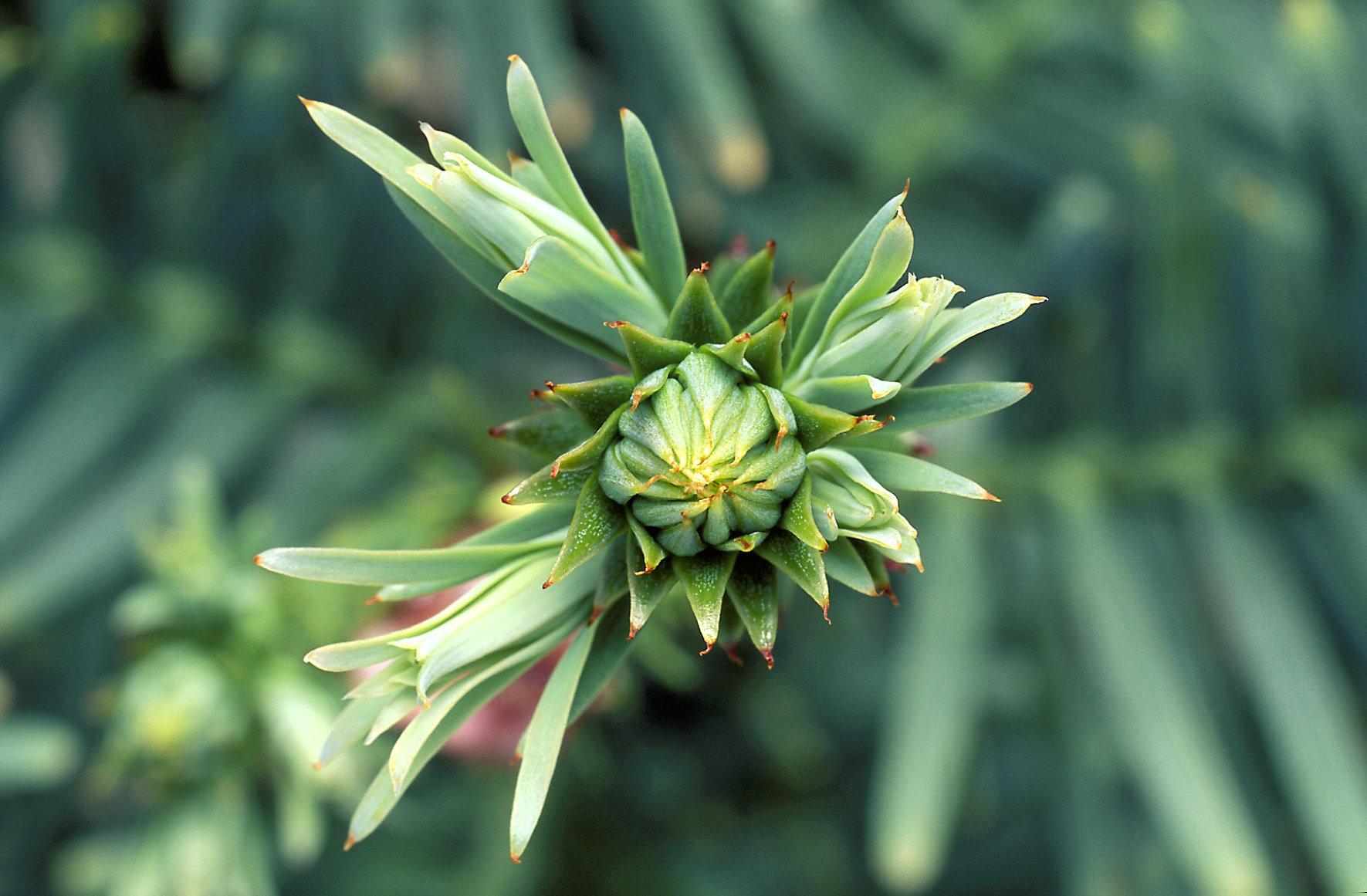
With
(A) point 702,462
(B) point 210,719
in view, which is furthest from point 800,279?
(B) point 210,719

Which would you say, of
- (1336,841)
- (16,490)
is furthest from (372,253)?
(1336,841)

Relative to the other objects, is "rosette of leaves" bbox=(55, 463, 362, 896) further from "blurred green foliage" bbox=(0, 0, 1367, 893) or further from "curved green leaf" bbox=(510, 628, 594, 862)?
"curved green leaf" bbox=(510, 628, 594, 862)

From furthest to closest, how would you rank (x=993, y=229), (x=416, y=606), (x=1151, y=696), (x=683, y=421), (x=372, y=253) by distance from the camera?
(x=993, y=229) → (x=372, y=253) → (x=1151, y=696) → (x=416, y=606) → (x=683, y=421)

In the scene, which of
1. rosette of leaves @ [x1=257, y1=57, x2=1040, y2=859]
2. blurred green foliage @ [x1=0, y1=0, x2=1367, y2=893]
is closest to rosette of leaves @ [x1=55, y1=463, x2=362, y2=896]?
blurred green foliage @ [x1=0, y1=0, x2=1367, y2=893]

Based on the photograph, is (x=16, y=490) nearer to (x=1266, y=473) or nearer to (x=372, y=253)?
(x=372, y=253)

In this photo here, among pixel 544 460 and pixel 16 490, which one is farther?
pixel 16 490

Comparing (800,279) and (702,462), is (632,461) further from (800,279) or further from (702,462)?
(800,279)
